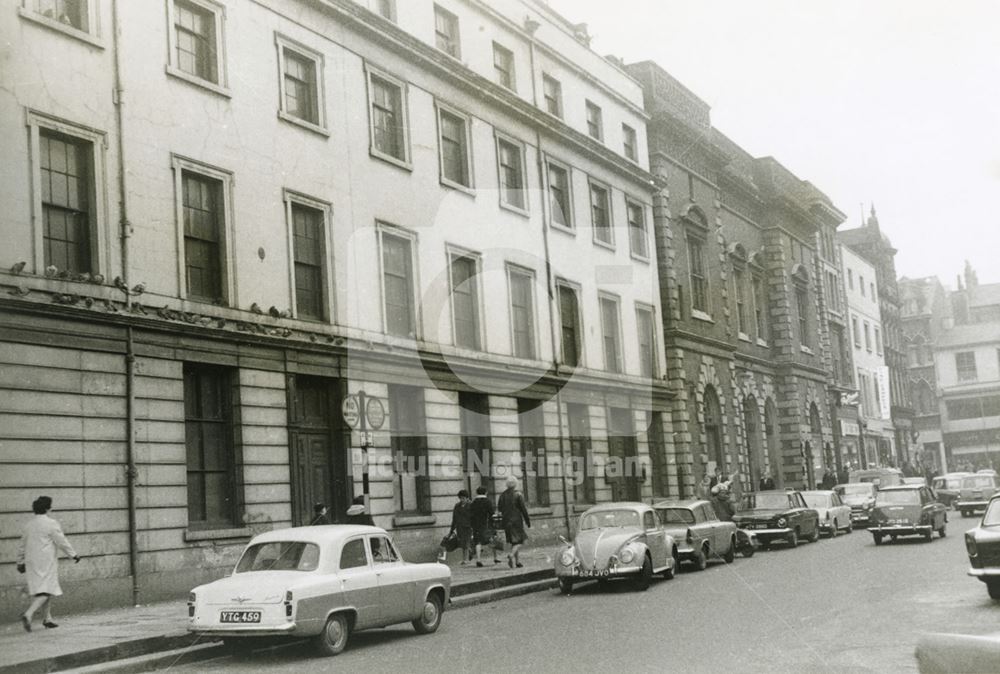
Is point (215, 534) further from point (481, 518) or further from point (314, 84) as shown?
point (314, 84)

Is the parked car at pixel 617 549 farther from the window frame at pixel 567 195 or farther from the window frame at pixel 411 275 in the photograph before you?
the window frame at pixel 567 195

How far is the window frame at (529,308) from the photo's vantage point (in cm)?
2720

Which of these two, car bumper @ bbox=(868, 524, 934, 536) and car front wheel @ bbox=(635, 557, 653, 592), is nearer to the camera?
car front wheel @ bbox=(635, 557, 653, 592)

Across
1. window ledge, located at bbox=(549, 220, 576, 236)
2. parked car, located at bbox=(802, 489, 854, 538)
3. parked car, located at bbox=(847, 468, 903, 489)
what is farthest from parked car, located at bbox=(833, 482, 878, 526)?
window ledge, located at bbox=(549, 220, 576, 236)

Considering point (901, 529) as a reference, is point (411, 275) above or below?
above

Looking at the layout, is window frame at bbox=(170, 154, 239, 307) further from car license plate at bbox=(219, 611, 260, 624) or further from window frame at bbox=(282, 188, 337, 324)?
car license plate at bbox=(219, 611, 260, 624)

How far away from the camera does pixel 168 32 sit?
17.9m

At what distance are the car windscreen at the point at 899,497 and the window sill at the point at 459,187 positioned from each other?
12126 mm

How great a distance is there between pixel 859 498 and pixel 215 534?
76.0ft

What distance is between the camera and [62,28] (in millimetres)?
15844

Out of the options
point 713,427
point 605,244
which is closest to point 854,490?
Answer: point 713,427

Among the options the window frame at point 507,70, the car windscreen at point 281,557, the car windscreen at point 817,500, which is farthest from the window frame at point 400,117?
the car windscreen at point 817,500

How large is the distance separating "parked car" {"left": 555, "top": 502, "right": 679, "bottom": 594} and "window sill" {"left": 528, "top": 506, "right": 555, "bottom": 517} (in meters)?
8.20

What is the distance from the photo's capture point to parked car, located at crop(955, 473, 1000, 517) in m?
36.3
